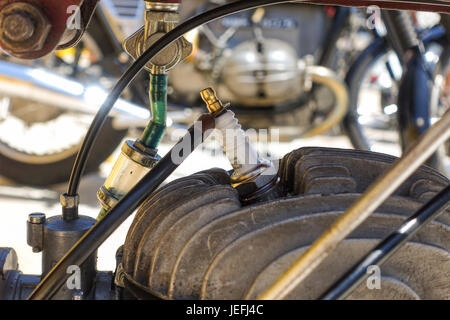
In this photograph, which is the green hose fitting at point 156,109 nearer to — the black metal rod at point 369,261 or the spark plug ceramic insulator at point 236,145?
the spark plug ceramic insulator at point 236,145

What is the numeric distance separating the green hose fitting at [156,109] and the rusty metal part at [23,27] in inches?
7.2

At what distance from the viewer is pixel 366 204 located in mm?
741

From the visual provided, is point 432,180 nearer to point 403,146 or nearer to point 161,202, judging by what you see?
point 161,202

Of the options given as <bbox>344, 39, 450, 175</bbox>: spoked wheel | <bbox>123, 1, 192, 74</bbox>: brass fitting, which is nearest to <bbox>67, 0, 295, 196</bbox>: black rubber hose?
<bbox>123, 1, 192, 74</bbox>: brass fitting

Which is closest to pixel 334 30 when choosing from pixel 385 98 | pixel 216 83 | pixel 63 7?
pixel 385 98

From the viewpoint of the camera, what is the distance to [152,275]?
2.96ft

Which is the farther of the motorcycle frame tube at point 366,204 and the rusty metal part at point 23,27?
the rusty metal part at point 23,27

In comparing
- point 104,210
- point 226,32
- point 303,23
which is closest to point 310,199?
point 104,210

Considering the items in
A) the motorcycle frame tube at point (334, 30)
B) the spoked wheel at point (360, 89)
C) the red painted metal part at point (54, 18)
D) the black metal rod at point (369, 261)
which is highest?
the motorcycle frame tube at point (334, 30)

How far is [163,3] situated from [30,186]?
2460 millimetres

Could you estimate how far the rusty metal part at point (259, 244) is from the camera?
0.86m

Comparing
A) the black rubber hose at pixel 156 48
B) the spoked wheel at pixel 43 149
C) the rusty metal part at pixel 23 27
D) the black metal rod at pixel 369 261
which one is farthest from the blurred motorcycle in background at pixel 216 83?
the black metal rod at pixel 369 261

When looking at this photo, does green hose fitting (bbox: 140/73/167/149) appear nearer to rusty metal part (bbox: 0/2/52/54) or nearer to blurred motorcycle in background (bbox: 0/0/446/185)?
rusty metal part (bbox: 0/2/52/54)

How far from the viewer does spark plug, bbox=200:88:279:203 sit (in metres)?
0.94
